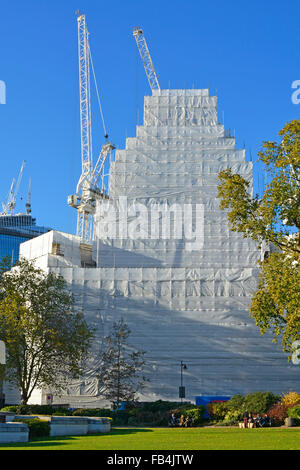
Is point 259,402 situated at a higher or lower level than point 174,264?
lower

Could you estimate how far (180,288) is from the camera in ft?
220

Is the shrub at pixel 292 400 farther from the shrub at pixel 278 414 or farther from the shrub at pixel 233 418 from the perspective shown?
the shrub at pixel 233 418

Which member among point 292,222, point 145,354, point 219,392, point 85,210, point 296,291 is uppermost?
point 85,210

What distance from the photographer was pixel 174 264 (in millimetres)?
72750

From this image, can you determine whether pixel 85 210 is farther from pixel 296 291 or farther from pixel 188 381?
pixel 296 291

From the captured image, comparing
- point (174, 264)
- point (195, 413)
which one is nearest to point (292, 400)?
point (195, 413)

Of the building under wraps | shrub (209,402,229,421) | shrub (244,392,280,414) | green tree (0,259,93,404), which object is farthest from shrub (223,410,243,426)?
the building under wraps

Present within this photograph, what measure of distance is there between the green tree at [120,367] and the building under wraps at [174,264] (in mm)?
1320

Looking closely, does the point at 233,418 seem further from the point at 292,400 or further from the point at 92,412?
the point at 92,412

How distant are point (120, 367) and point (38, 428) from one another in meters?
31.5

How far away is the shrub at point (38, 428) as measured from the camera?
101 ft
